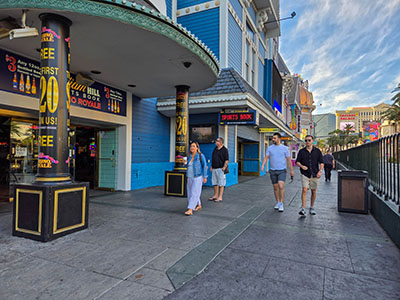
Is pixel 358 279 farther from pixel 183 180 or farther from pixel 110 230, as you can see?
pixel 183 180

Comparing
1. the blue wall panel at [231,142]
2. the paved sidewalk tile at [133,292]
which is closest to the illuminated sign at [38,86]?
the paved sidewalk tile at [133,292]

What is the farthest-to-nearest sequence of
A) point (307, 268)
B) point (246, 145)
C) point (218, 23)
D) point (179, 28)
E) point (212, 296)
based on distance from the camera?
point (246, 145) → point (218, 23) → point (179, 28) → point (307, 268) → point (212, 296)

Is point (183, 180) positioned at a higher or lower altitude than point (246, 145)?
lower

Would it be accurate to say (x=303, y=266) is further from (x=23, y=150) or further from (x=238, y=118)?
(x=23, y=150)

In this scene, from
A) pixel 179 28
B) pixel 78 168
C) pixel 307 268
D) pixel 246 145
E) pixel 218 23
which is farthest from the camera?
pixel 246 145

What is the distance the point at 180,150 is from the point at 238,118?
2663mm

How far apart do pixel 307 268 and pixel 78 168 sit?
1124cm

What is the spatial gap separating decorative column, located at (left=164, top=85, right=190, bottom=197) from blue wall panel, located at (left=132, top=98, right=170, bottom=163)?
212 cm

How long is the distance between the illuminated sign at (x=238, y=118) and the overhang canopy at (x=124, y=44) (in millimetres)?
1895

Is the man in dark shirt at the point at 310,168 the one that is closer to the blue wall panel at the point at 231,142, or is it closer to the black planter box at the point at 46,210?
the black planter box at the point at 46,210

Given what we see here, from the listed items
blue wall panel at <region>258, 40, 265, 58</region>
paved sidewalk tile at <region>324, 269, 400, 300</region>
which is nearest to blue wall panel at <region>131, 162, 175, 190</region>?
paved sidewalk tile at <region>324, 269, 400, 300</region>

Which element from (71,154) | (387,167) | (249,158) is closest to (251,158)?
(249,158)

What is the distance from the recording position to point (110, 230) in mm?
4617

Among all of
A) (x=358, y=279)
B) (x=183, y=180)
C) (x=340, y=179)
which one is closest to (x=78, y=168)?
(x=183, y=180)
